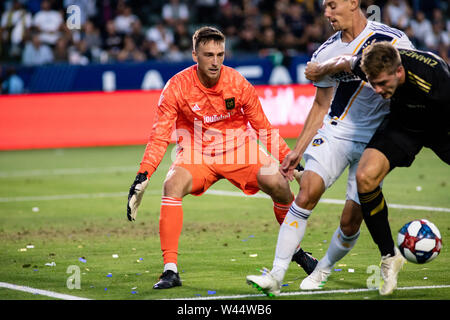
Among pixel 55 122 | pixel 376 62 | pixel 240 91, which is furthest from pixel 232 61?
pixel 376 62

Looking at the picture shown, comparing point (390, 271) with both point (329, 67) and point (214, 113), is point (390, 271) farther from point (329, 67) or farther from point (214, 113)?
point (214, 113)

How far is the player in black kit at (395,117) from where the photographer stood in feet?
19.2

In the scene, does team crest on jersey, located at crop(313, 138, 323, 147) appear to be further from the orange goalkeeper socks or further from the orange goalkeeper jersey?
the orange goalkeeper socks

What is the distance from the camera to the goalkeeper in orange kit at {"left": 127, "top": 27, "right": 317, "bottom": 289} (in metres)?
7.02

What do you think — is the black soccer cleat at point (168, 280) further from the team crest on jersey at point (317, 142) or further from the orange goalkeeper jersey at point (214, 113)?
the team crest on jersey at point (317, 142)

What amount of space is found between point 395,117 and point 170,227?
6.85 feet

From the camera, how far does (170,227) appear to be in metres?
6.92

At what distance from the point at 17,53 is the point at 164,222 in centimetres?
1569

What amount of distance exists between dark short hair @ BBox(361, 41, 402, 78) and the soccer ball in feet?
4.25

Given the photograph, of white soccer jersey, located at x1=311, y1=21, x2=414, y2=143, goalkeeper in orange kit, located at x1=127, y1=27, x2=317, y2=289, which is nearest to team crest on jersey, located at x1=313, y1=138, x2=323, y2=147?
white soccer jersey, located at x1=311, y1=21, x2=414, y2=143

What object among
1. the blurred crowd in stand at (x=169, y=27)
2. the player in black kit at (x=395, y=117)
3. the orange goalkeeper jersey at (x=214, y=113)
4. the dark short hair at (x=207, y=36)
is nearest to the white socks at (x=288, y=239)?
the player in black kit at (x=395, y=117)

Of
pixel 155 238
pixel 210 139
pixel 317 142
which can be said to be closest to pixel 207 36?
pixel 210 139

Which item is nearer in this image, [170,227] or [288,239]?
[288,239]

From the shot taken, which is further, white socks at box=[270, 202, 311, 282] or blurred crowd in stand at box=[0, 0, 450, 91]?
blurred crowd in stand at box=[0, 0, 450, 91]
